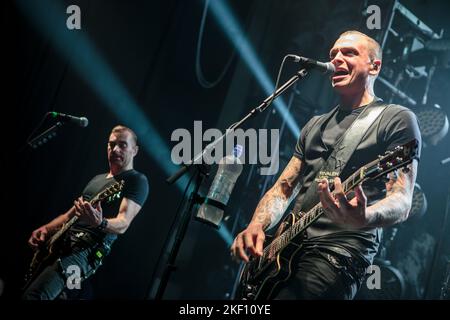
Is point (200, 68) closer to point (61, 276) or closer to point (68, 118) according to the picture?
point (68, 118)

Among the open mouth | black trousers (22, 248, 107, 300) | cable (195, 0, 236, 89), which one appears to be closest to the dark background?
cable (195, 0, 236, 89)

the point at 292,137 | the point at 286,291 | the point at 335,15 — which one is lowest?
the point at 286,291

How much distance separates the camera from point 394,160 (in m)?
2.32

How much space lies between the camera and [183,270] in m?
6.53

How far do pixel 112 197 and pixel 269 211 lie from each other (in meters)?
1.95

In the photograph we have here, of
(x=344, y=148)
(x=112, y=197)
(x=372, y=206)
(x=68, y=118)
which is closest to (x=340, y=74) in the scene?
(x=344, y=148)

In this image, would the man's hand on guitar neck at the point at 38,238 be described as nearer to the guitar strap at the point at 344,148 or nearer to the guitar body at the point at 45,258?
the guitar body at the point at 45,258

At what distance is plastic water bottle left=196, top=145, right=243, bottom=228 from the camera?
325 cm

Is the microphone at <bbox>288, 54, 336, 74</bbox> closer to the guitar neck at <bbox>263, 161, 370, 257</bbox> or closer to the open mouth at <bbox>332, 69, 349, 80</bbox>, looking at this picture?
the open mouth at <bbox>332, 69, 349, 80</bbox>

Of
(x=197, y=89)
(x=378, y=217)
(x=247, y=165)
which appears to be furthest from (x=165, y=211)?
(x=378, y=217)

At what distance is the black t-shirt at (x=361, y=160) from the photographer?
2492 millimetres

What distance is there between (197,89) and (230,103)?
542mm

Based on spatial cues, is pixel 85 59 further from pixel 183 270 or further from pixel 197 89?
pixel 183 270

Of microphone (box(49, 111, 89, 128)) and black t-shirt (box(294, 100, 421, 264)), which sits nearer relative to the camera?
black t-shirt (box(294, 100, 421, 264))
